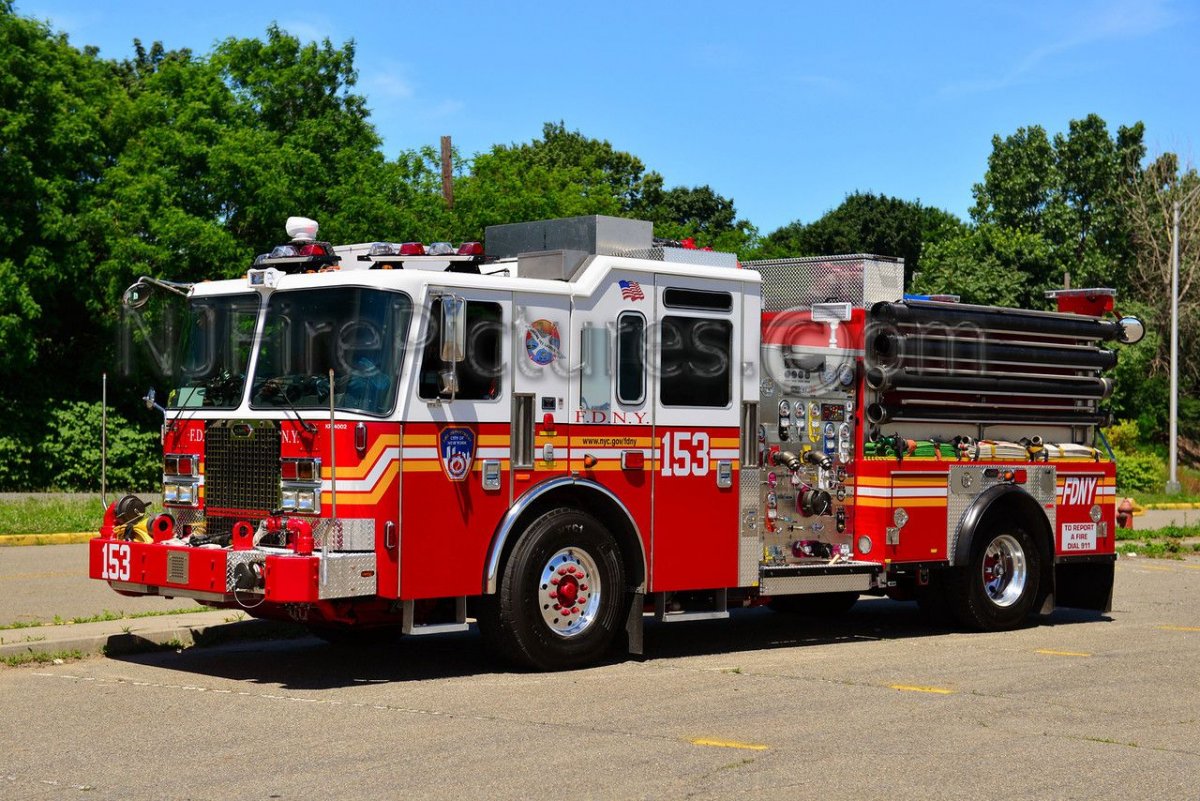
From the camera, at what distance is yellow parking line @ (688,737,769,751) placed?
8064 mm

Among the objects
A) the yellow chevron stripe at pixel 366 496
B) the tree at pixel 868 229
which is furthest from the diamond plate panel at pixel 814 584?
the tree at pixel 868 229

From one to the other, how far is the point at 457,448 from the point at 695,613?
251 cm

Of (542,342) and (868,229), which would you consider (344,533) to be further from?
(868,229)

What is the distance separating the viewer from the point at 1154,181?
5519 centimetres

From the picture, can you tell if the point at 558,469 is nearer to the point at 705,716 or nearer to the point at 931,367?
the point at 705,716

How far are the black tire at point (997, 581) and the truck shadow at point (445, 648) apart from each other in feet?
0.86

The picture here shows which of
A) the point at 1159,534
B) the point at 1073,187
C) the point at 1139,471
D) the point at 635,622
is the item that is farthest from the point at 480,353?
the point at 1073,187

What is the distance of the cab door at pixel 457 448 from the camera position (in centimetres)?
982

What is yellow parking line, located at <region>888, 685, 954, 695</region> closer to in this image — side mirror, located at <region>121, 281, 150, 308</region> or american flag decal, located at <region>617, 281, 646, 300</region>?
american flag decal, located at <region>617, 281, 646, 300</region>

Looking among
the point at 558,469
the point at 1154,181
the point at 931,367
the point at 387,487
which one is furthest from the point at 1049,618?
the point at 1154,181

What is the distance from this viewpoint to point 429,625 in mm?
10094

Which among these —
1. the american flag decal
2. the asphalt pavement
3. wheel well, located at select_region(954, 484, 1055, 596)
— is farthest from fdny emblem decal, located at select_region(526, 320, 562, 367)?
wheel well, located at select_region(954, 484, 1055, 596)

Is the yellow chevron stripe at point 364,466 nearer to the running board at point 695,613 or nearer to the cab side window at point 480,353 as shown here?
the cab side window at point 480,353

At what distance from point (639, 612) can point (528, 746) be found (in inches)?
124
